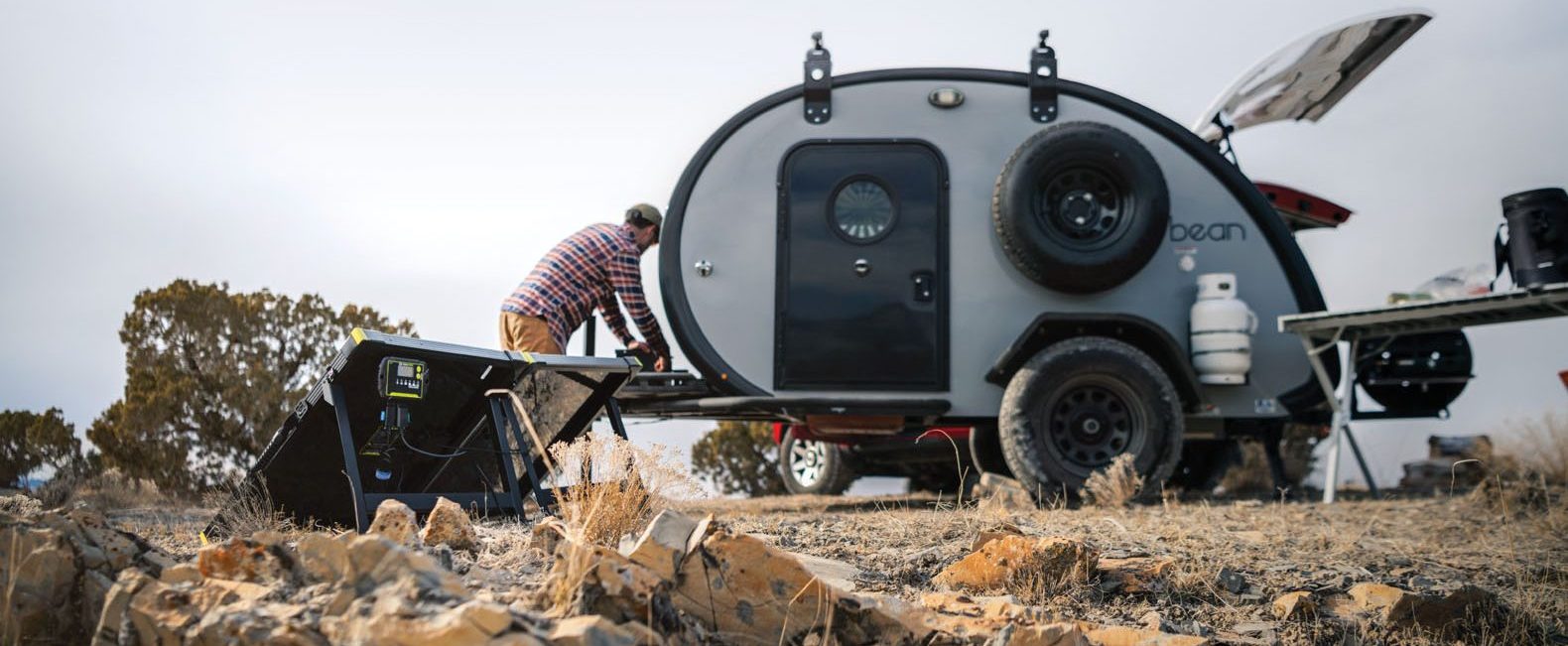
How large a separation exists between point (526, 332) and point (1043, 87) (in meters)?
3.75

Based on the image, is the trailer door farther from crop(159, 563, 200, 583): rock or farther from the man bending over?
crop(159, 563, 200, 583): rock

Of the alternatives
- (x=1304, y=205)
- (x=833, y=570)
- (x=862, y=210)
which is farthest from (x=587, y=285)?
A: (x=1304, y=205)

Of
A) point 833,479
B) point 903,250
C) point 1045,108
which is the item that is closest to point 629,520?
point 903,250

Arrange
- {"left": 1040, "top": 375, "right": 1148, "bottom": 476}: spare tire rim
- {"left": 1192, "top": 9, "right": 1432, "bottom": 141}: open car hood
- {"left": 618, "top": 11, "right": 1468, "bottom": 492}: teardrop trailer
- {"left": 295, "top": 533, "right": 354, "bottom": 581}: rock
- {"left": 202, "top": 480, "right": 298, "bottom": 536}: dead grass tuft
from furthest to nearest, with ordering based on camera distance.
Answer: {"left": 1192, "top": 9, "right": 1432, "bottom": 141}: open car hood, {"left": 618, "top": 11, "right": 1468, "bottom": 492}: teardrop trailer, {"left": 1040, "top": 375, "right": 1148, "bottom": 476}: spare tire rim, {"left": 202, "top": 480, "right": 298, "bottom": 536}: dead grass tuft, {"left": 295, "top": 533, "right": 354, "bottom": 581}: rock

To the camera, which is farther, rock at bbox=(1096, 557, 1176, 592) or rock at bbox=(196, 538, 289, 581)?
rock at bbox=(1096, 557, 1176, 592)

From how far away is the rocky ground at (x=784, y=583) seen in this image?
9.30ft

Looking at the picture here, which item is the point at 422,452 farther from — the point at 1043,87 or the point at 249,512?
the point at 1043,87

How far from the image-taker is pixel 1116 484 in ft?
23.4

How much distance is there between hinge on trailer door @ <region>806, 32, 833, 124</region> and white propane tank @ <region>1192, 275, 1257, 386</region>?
2.67 metres

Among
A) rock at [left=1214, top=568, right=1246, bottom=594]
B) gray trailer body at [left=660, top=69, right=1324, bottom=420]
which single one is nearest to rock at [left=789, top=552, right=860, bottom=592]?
rock at [left=1214, top=568, right=1246, bottom=594]

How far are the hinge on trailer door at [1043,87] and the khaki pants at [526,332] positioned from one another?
138 inches

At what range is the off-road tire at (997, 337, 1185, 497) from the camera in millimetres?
7496

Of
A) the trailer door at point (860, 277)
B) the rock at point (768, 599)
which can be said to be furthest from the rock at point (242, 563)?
the trailer door at point (860, 277)

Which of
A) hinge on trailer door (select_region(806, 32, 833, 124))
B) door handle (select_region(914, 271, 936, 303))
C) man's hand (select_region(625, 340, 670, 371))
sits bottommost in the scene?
man's hand (select_region(625, 340, 670, 371))
